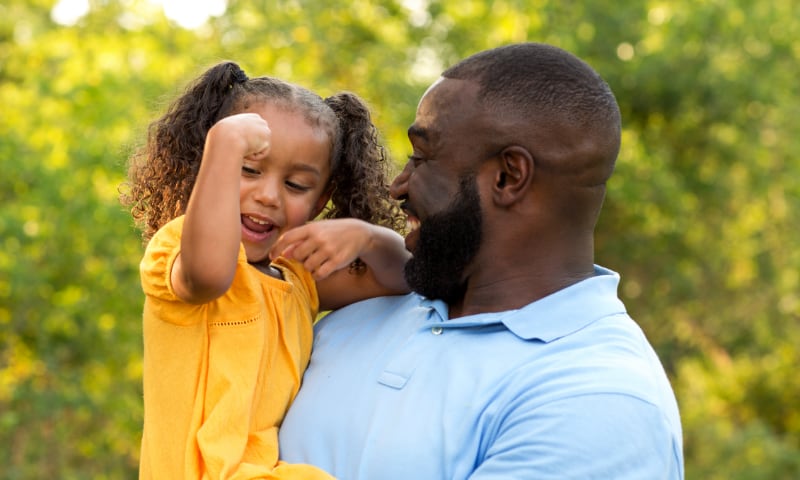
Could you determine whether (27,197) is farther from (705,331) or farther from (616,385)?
(705,331)

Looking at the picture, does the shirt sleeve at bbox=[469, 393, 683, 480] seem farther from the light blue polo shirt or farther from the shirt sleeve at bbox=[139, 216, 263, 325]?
the shirt sleeve at bbox=[139, 216, 263, 325]

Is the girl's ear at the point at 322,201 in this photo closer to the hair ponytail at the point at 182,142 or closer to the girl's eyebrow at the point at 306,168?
the girl's eyebrow at the point at 306,168

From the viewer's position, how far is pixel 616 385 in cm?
221

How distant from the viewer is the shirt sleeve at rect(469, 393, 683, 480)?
214cm

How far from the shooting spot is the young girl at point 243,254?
7.99ft

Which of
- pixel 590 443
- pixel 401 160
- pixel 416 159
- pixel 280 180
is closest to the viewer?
pixel 590 443

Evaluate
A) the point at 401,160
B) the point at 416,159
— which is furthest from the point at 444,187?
the point at 401,160

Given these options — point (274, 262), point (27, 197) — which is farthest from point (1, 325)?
point (274, 262)

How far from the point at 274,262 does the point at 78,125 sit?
5.73 m

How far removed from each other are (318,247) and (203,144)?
0.45m

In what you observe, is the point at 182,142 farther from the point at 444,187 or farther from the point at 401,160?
the point at 401,160

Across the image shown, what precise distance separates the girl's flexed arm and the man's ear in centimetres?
55

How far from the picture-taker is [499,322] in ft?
8.16

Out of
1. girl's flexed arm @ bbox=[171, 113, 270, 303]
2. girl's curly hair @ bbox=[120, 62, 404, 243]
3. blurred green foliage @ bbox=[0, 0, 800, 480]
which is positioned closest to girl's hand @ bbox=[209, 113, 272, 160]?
girl's flexed arm @ bbox=[171, 113, 270, 303]
